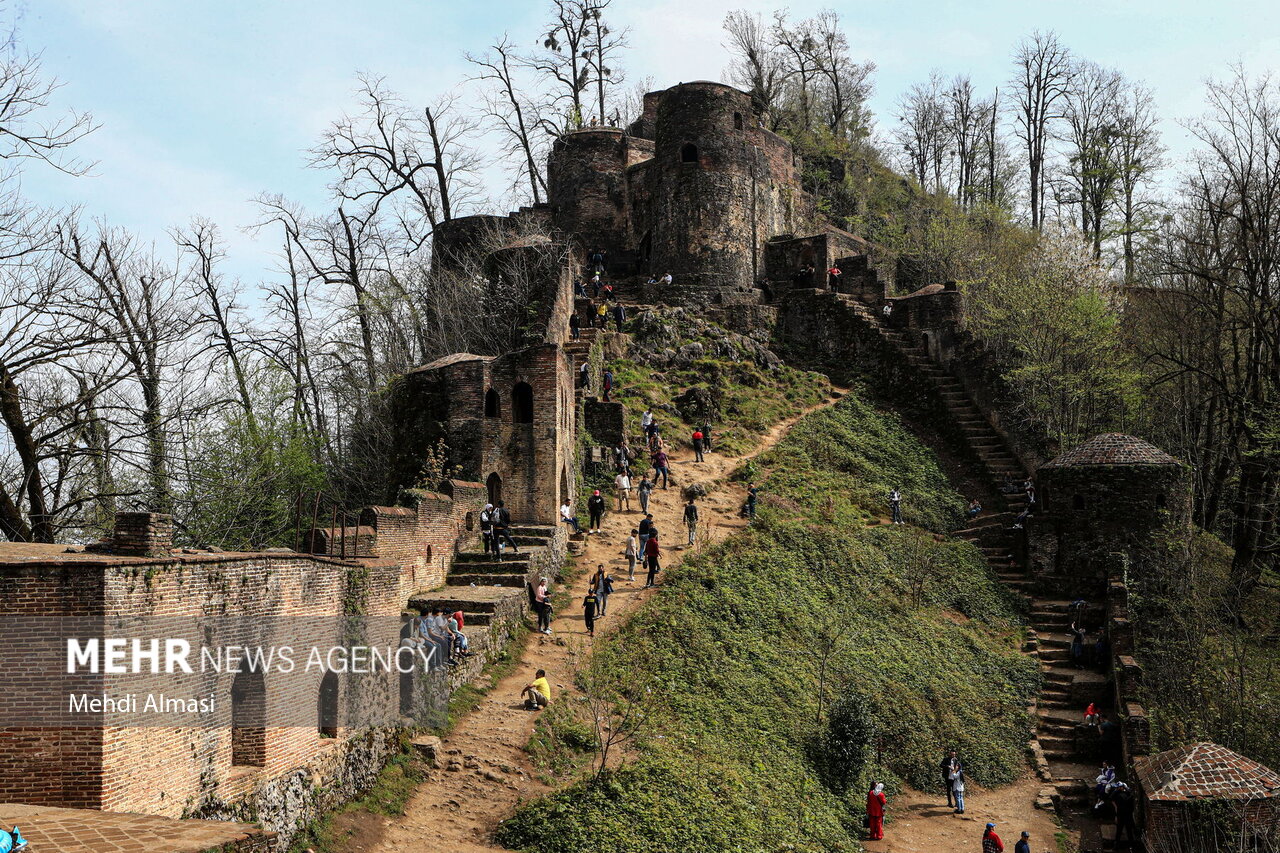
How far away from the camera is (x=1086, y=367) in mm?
30094

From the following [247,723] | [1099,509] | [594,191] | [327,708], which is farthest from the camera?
[594,191]

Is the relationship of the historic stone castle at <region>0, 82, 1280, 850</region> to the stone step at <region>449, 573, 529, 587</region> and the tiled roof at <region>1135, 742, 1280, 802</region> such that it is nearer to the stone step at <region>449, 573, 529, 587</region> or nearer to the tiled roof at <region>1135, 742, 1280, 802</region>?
the stone step at <region>449, 573, 529, 587</region>

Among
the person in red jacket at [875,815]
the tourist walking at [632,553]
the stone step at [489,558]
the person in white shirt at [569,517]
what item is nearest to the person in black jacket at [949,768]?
the person in red jacket at [875,815]

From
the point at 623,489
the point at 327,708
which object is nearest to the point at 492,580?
the point at 623,489

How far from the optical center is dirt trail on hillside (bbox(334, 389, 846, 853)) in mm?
13219

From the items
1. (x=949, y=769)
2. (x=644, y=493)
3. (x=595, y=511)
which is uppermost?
(x=644, y=493)

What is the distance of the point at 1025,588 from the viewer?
86.4 feet

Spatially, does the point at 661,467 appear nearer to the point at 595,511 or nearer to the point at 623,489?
the point at 623,489

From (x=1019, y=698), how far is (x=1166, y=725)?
2.88 metres

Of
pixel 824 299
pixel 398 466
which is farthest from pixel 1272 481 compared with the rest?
pixel 398 466

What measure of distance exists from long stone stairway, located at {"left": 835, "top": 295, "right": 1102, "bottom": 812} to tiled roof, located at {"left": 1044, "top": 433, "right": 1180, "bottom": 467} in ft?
8.31

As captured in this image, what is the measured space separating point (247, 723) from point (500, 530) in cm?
898

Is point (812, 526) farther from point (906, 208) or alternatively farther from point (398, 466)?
point (906, 208)

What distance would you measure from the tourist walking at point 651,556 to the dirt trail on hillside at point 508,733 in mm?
271
